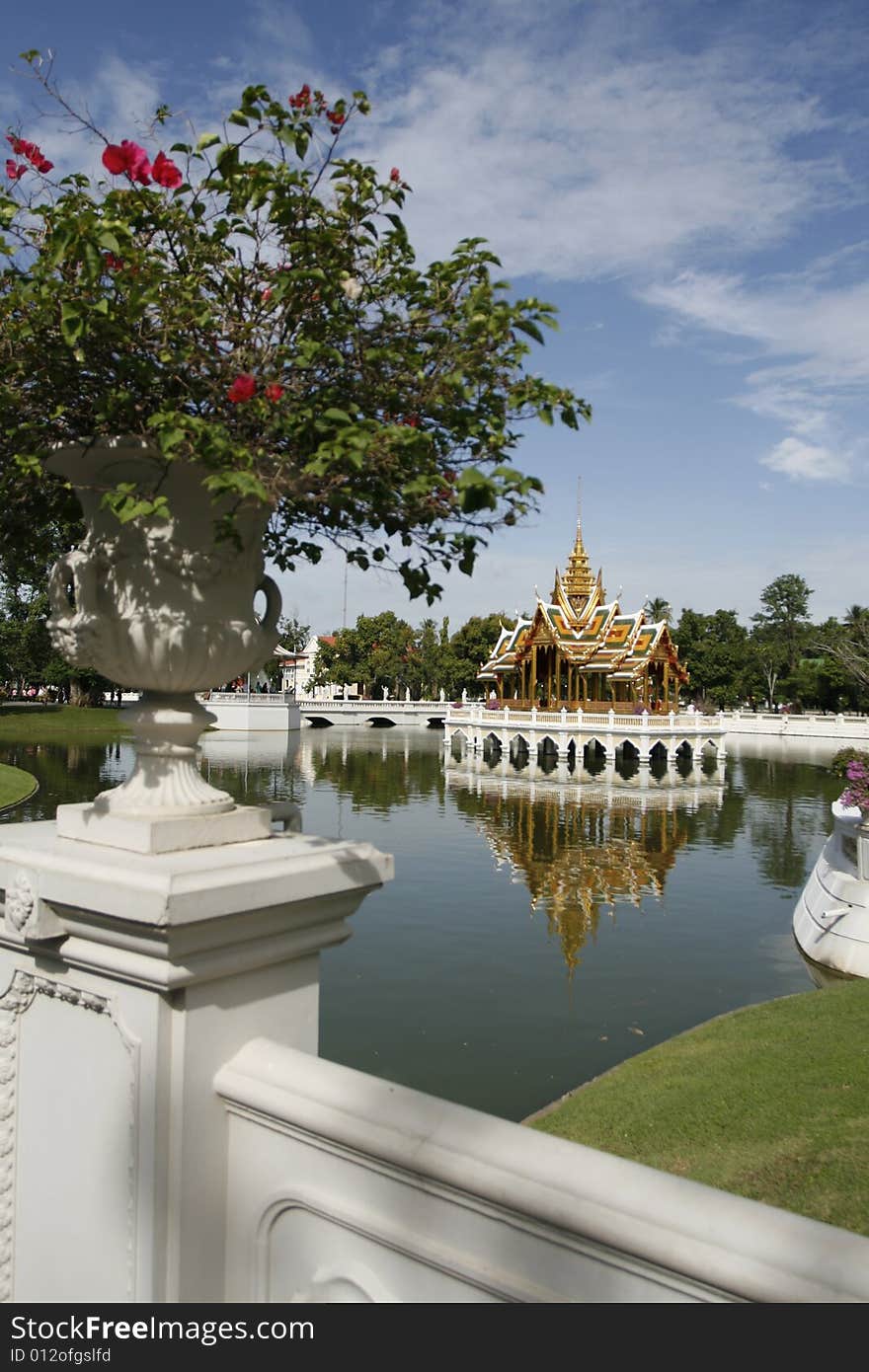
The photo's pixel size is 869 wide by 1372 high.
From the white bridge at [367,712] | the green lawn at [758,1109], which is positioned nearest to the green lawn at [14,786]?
the green lawn at [758,1109]

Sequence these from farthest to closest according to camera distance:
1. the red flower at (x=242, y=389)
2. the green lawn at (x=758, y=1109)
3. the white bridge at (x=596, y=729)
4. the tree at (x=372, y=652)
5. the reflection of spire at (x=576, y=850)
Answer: the tree at (x=372, y=652)
the white bridge at (x=596, y=729)
the reflection of spire at (x=576, y=850)
the green lawn at (x=758, y=1109)
the red flower at (x=242, y=389)

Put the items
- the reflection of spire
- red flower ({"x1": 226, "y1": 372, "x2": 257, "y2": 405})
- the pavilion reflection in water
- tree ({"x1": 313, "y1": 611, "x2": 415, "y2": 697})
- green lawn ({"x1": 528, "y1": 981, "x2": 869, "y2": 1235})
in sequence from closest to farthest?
1. red flower ({"x1": 226, "y1": 372, "x2": 257, "y2": 405})
2. green lawn ({"x1": 528, "y1": 981, "x2": 869, "y2": 1235})
3. the reflection of spire
4. the pavilion reflection in water
5. tree ({"x1": 313, "y1": 611, "x2": 415, "y2": 697})

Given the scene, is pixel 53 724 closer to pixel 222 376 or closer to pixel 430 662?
pixel 430 662

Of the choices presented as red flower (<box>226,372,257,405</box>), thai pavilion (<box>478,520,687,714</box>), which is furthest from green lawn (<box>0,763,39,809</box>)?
thai pavilion (<box>478,520,687,714</box>)

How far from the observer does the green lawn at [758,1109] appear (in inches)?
191

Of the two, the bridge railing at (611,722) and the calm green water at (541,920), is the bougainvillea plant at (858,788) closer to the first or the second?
the calm green water at (541,920)

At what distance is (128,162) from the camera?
191 centimetres

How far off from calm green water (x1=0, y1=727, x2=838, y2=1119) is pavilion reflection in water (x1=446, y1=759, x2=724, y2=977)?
0.07 meters

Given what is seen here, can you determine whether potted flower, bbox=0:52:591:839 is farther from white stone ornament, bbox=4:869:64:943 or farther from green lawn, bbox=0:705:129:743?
green lawn, bbox=0:705:129:743

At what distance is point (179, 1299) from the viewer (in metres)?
1.88

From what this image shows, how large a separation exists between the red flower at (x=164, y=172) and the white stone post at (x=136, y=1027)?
1.36 meters

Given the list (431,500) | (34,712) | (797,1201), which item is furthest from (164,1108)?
(34,712)

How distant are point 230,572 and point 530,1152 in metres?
1.30

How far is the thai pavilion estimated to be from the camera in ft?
132
